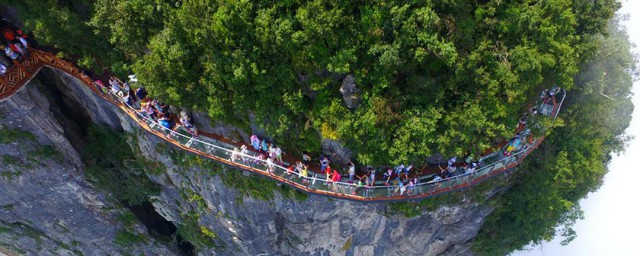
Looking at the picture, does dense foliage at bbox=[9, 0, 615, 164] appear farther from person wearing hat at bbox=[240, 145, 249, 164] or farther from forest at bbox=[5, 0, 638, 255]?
person wearing hat at bbox=[240, 145, 249, 164]

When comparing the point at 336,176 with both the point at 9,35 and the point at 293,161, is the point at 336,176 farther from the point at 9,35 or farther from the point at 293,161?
the point at 9,35

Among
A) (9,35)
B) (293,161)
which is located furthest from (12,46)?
(293,161)

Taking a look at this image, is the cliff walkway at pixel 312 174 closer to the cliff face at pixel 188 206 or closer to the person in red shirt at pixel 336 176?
the person in red shirt at pixel 336 176

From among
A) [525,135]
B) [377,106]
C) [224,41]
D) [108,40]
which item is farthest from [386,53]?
[108,40]

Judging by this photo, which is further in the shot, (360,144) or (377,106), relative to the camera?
(360,144)

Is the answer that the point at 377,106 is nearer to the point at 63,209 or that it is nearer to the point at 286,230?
the point at 286,230
